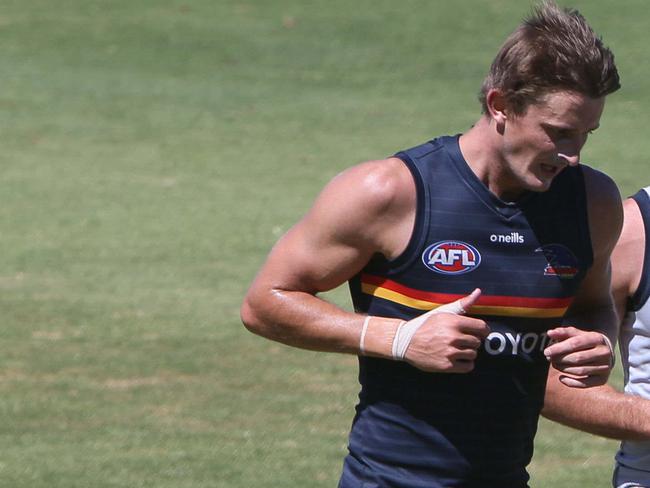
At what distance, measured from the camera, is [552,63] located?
361 cm

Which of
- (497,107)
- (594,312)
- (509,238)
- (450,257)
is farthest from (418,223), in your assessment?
(594,312)

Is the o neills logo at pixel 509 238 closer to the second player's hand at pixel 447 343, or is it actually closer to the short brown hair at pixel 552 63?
the second player's hand at pixel 447 343

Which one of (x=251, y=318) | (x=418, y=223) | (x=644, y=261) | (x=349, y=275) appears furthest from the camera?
(x=644, y=261)

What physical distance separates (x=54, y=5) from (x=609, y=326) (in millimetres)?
20395

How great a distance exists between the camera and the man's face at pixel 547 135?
11.8ft

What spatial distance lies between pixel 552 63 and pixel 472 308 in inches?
24.3

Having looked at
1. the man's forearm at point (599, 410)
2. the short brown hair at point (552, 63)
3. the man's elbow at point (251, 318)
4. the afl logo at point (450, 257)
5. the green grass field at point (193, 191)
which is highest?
the short brown hair at point (552, 63)

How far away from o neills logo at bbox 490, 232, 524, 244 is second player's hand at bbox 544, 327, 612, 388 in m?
0.23

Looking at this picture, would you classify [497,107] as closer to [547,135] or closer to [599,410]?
[547,135]

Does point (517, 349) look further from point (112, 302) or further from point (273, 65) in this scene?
point (273, 65)

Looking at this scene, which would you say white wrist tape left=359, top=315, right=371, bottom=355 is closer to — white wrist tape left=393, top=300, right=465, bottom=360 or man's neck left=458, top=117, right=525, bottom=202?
white wrist tape left=393, top=300, right=465, bottom=360

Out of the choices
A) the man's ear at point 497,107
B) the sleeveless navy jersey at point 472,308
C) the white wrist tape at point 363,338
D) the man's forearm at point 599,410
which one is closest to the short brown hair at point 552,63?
the man's ear at point 497,107

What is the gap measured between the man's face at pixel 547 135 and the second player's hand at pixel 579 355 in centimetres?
38

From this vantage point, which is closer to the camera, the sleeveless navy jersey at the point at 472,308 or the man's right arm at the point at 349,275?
the man's right arm at the point at 349,275
